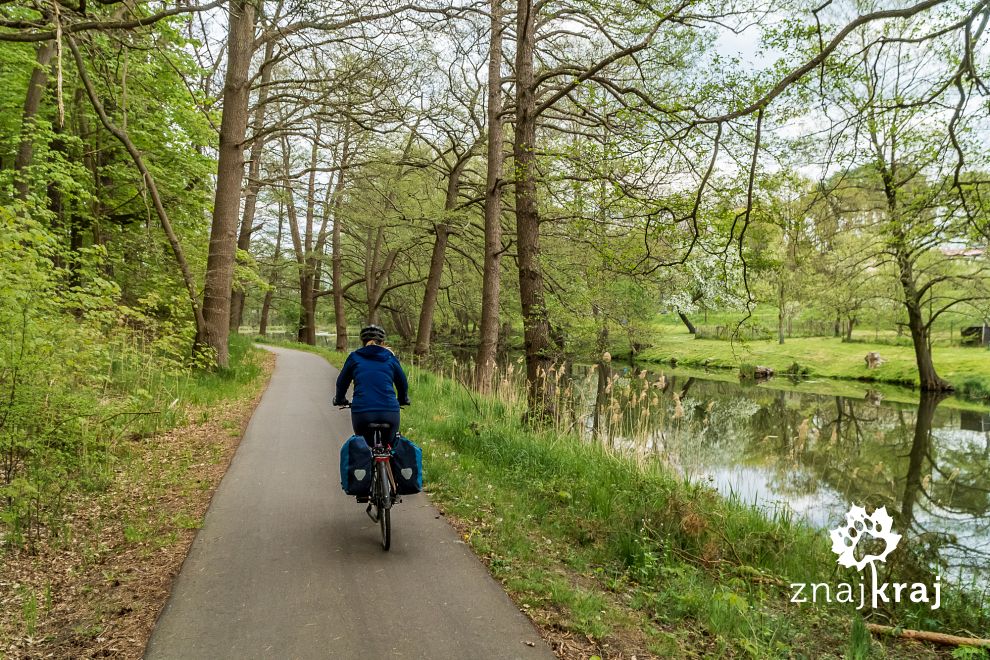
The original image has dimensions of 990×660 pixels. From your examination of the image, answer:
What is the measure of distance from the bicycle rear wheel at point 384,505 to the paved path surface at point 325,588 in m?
0.14

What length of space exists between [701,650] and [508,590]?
1.31 meters

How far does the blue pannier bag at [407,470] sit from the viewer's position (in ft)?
16.0

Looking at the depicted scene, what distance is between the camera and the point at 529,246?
29.5ft

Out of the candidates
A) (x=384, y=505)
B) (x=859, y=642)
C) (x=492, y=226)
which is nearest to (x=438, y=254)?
(x=492, y=226)

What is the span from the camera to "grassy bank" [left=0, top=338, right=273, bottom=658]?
3.55 m

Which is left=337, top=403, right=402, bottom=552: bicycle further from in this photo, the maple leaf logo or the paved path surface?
the maple leaf logo

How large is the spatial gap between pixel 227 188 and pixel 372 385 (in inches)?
343

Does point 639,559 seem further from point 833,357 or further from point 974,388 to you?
point 833,357

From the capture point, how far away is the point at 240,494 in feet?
19.5

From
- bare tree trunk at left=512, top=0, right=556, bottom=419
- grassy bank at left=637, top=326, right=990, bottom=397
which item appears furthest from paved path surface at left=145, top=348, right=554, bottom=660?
grassy bank at left=637, top=326, right=990, bottom=397

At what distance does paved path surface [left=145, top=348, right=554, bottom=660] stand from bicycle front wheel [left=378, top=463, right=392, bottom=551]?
135 millimetres

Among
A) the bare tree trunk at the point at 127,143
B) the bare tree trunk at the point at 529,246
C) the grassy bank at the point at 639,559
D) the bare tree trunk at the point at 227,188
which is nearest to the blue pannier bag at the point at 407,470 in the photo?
the grassy bank at the point at 639,559

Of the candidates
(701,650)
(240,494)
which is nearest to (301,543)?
(240,494)

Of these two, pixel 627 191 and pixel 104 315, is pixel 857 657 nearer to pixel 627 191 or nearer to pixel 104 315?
pixel 627 191
